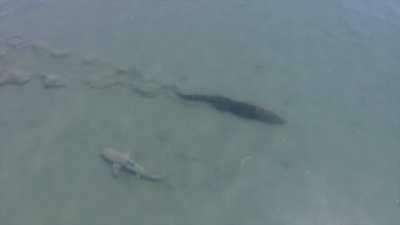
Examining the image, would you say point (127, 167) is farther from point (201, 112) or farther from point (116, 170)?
point (201, 112)

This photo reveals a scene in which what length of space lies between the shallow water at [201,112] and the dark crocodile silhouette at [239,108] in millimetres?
142

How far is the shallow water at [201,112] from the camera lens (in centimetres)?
748

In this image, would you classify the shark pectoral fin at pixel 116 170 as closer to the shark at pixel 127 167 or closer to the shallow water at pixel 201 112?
the shark at pixel 127 167

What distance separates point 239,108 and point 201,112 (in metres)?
0.65

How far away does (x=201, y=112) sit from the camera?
29.5 ft

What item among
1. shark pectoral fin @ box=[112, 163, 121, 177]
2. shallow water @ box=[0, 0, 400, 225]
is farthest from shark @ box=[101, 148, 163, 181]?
shallow water @ box=[0, 0, 400, 225]

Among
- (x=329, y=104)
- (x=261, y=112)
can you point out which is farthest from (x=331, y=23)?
(x=261, y=112)

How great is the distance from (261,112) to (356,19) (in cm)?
392

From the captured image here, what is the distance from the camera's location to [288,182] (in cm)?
775

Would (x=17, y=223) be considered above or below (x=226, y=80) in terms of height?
below

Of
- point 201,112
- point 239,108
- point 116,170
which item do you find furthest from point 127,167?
point 239,108

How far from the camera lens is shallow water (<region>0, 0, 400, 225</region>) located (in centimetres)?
748

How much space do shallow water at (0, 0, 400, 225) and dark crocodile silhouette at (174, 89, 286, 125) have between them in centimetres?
14

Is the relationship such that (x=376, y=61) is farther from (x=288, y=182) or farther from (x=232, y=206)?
(x=232, y=206)
